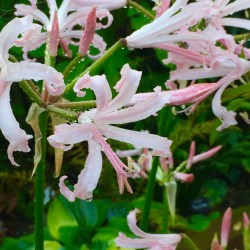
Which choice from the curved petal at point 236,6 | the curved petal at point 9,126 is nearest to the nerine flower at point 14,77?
the curved petal at point 9,126

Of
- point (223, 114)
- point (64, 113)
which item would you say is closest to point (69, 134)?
point (64, 113)

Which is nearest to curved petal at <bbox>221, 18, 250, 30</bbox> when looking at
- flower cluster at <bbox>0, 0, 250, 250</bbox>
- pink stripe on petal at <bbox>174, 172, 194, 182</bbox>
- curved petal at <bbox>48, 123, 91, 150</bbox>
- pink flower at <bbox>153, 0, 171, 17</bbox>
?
flower cluster at <bbox>0, 0, 250, 250</bbox>

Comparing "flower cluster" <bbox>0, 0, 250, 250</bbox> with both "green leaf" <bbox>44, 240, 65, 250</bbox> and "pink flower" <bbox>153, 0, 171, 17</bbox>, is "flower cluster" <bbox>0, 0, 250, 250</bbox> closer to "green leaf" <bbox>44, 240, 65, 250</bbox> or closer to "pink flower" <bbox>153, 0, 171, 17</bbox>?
"pink flower" <bbox>153, 0, 171, 17</bbox>

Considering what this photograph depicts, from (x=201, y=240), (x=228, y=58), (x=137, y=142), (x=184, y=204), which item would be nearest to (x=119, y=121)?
(x=137, y=142)

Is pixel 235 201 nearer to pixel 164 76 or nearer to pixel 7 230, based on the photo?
pixel 164 76

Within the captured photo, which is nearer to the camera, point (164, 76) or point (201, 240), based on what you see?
point (201, 240)

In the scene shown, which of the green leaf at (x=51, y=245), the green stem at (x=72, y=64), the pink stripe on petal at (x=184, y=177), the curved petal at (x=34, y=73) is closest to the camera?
the curved petal at (x=34, y=73)

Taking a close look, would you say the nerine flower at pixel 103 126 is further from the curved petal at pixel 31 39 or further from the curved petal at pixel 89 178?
the curved petal at pixel 31 39
